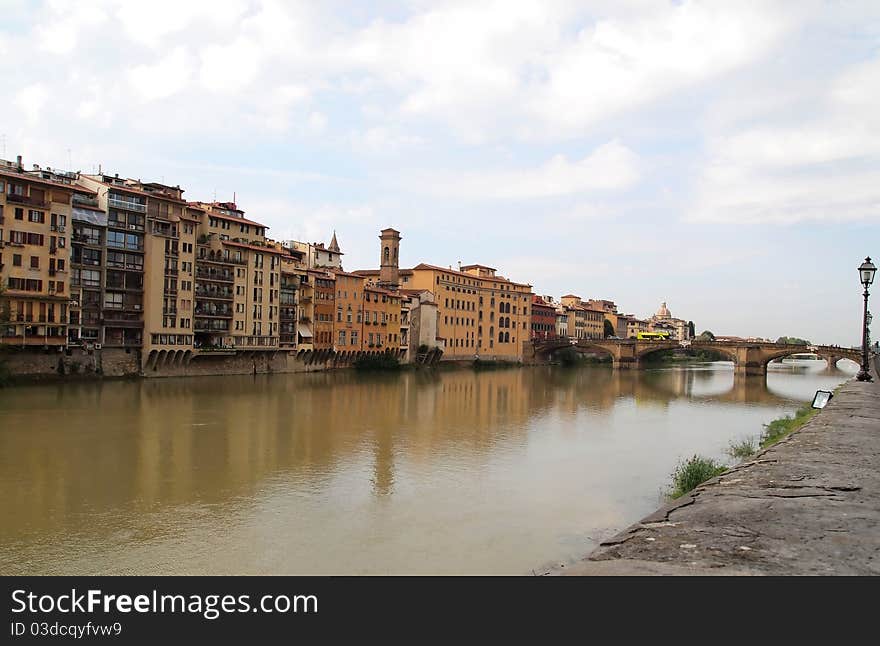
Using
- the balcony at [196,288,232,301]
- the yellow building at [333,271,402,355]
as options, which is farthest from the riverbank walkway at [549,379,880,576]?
the yellow building at [333,271,402,355]

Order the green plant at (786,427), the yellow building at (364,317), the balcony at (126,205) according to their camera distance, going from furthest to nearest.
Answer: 1. the yellow building at (364,317)
2. the balcony at (126,205)
3. the green plant at (786,427)

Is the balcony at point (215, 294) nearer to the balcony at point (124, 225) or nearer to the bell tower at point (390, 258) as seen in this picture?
the balcony at point (124, 225)

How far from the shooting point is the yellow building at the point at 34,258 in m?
36.0

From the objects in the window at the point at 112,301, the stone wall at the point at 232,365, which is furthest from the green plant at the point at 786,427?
the window at the point at 112,301

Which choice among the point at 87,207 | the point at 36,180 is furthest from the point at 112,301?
the point at 36,180

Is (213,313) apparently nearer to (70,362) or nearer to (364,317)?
(70,362)

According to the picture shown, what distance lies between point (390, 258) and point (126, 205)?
3513cm

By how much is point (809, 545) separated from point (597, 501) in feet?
34.8

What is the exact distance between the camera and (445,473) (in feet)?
62.2

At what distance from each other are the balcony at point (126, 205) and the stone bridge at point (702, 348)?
5293cm

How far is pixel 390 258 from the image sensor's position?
74.4 metres

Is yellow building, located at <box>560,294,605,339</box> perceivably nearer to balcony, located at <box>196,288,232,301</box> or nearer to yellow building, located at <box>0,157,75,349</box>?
balcony, located at <box>196,288,232,301</box>

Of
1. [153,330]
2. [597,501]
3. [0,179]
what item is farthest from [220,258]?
[597,501]

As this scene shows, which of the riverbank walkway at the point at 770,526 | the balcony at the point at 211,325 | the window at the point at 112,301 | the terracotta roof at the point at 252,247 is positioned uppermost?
the terracotta roof at the point at 252,247
